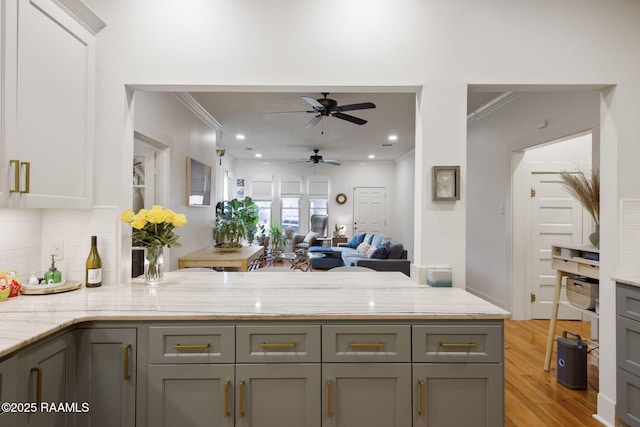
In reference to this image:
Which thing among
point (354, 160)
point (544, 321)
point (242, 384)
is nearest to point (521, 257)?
point (544, 321)

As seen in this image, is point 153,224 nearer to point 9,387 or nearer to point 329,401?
point 9,387

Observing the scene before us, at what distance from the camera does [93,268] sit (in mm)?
1994

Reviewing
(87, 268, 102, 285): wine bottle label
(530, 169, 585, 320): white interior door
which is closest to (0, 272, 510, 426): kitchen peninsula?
(87, 268, 102, 285): wine bottle label

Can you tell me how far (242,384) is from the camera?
1.47m

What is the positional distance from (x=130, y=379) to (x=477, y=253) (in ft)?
15.5

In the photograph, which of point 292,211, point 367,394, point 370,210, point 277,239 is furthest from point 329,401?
point 370,210

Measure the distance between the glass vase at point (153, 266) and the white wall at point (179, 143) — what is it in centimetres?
144

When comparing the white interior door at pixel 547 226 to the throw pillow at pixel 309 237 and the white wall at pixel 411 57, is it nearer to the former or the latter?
the white wall at pixel 411 57

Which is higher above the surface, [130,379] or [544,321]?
[130,379]

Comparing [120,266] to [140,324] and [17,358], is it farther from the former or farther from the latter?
[17,358]

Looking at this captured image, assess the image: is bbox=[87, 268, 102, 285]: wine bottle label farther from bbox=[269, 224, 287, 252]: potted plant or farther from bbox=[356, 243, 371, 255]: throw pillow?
bbox=[269, 224, 287, 252]: potted plant

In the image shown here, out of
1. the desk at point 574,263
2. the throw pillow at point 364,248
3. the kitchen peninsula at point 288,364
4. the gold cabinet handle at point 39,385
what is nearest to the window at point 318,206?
the throw pillow at point 364,248

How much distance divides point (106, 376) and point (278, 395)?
764 millimetres

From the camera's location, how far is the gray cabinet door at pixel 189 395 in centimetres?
147
